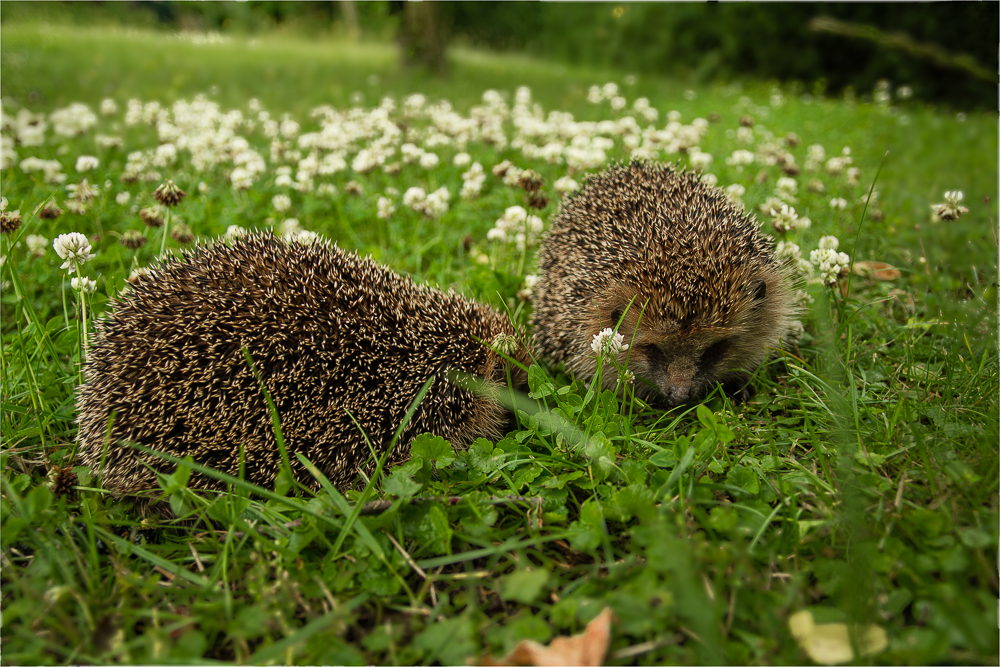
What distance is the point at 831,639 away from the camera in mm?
2037

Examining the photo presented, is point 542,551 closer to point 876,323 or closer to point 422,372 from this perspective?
point 422,372

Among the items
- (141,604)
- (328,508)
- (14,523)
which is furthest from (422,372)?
(14,523)

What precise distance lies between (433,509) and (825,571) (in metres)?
1.66

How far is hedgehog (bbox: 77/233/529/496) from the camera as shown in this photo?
306cm

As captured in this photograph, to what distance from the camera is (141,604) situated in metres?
2.45

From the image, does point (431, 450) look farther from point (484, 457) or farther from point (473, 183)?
point (473, 183)

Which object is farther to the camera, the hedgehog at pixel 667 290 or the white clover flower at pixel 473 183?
the white clover flower at pixel 473 183

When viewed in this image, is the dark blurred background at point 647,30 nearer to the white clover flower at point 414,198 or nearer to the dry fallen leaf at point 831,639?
the white clover flower at point 414,198

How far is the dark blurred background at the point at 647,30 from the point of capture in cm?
1628

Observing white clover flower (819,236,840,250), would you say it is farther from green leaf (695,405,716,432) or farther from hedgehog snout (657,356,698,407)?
green leaf (695,405,716,432)

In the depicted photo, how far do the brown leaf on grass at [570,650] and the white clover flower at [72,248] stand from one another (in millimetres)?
3566

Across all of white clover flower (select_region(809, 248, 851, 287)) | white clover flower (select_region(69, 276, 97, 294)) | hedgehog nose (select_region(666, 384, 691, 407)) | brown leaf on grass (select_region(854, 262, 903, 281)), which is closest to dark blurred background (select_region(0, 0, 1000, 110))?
brown leaf on grass (select_region(854, 262, 903, 281))

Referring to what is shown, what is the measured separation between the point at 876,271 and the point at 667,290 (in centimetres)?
285

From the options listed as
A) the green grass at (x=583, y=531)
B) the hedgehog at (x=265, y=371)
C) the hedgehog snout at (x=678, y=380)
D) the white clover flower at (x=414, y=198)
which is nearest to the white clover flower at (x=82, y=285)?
the hedgehog at (x=265, y=371)
